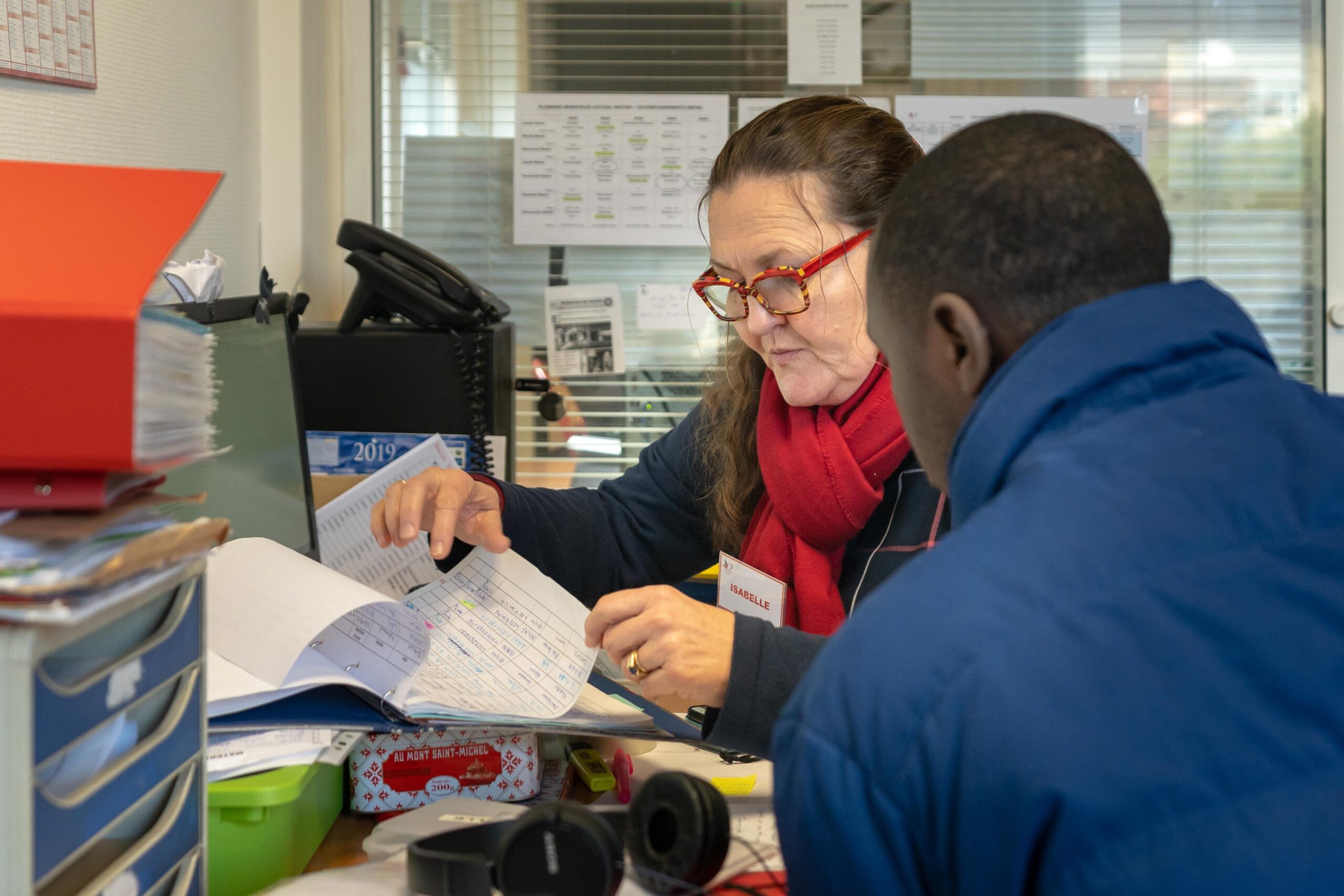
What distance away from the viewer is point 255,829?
78 cm

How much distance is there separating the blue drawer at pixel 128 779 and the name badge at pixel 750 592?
23.6 inches

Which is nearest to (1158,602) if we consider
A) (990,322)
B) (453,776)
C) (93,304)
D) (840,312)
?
(990,322)

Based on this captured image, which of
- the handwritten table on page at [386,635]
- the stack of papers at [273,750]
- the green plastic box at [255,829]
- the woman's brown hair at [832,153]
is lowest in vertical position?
the green plastic box at [255,829]

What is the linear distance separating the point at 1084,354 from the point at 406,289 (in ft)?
4.31

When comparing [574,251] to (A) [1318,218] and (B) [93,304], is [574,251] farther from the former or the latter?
(B) [93,304]

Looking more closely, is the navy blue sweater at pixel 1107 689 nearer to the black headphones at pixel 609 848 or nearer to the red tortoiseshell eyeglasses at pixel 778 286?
the black headphones at pixel 609 848

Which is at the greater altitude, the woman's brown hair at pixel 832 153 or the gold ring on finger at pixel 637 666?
the woman's brown hair at pixel 832 153

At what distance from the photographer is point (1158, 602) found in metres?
0.46

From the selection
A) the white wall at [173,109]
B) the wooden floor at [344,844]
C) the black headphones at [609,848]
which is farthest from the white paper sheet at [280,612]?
the white wall at [173,109]

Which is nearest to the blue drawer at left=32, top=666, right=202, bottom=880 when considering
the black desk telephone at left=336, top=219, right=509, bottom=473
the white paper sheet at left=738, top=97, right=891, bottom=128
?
the black desk telephone at left=336, top=219, right=509, bottom=473

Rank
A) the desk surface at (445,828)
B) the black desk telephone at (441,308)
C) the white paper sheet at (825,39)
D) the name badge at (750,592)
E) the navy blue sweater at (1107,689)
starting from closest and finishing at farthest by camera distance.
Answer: the navy blue sweater at (1107,689) < the desk surface at (445,828) < the name badge at (750,592) < the black desk telephone at (441,308) < the white paper sheet at (825,39)

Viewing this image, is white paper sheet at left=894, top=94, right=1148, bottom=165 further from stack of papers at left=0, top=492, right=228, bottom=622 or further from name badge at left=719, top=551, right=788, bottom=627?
stack of papers at left=0, top=492, right=228, bottom=622

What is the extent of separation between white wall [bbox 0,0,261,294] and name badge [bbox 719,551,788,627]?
721 millimetres

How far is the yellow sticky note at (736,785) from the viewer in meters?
0.97
